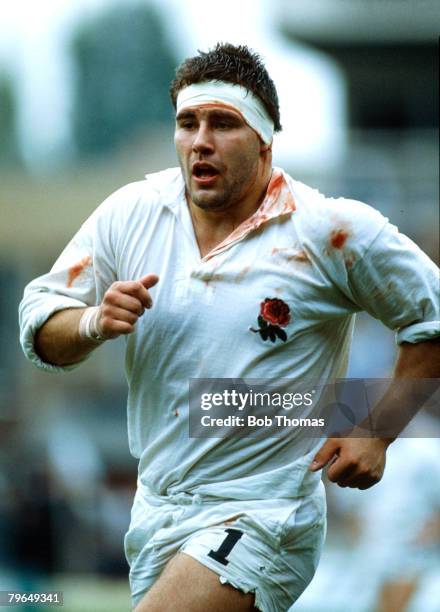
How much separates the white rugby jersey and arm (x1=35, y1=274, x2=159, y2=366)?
4cm

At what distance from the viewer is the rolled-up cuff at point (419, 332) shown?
159 inches

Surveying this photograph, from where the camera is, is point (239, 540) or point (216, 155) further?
point (216, 155)

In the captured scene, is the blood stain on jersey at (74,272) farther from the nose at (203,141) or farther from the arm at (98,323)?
the nose at (203,141)

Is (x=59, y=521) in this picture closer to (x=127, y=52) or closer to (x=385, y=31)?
(x=385, y=31)

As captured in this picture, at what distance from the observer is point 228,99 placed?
4176 mm

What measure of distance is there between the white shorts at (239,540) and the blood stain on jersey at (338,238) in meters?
0.78

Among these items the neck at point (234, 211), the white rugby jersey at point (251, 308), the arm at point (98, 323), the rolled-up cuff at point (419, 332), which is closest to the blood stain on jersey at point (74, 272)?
the white rugby jersey at point (251, 308)

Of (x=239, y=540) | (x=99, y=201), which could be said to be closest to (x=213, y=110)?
(x=239, y=540)

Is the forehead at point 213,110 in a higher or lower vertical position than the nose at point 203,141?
higher

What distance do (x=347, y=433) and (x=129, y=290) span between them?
0.82m

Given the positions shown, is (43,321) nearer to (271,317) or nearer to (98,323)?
(98,323)

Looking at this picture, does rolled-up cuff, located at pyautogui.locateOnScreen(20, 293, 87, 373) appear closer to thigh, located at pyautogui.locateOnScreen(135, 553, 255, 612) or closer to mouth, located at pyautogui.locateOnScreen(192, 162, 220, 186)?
mouth, located at pyautogui.locateOnScreen(192, 162, 220, 186)

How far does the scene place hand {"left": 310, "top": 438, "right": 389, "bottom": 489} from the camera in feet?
12.9

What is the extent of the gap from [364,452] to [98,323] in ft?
2.84
